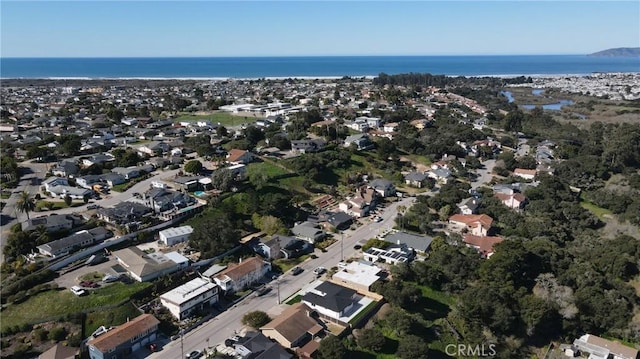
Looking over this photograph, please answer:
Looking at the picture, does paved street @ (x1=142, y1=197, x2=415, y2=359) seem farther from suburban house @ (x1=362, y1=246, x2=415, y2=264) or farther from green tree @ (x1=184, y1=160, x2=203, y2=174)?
green tree @ (x1=184, y1=160, x2=203, y2=174)

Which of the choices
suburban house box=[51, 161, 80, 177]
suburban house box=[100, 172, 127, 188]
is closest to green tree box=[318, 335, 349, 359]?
suburban house box=[100, 172, 127, 188]

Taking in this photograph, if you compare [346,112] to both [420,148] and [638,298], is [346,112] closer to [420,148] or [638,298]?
[420,148]

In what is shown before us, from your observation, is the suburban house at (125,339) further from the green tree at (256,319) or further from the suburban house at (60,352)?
the green tree at (256,319)

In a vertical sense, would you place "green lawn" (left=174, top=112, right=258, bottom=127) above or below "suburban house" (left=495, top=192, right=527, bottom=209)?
above

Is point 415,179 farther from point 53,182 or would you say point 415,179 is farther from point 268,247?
point 53,182

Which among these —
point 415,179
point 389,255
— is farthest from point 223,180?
point 415,179

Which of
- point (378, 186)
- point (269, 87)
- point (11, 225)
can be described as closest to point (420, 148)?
point (378, 186)
